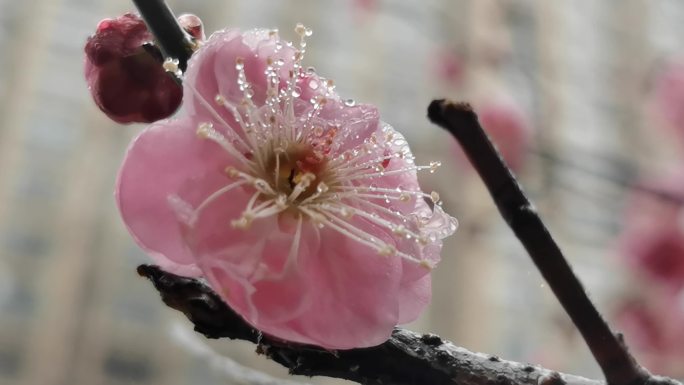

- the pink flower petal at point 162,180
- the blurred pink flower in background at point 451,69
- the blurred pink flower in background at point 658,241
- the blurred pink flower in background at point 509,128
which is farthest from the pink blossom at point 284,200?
the blurred pink flower in background at point 451,69

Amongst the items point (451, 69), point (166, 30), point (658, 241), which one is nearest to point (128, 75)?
point (166, 30)

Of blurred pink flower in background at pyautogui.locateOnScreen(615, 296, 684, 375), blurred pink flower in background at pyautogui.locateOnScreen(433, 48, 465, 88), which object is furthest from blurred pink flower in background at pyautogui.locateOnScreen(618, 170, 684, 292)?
blurred pink flower in background at pyautogui.locateOnScreen(433, 48, 465, 88)

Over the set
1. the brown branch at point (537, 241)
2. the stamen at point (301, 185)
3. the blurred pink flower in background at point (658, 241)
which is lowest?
the stamen at point (301, 185)

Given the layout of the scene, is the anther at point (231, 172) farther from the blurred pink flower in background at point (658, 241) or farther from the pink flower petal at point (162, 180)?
the blurred pink flower in background at point (658, 241)

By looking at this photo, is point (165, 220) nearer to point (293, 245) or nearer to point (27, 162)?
point (293, 245)

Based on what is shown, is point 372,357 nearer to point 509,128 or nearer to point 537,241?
point 537,241

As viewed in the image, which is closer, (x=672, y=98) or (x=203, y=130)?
(x=203, y=130)

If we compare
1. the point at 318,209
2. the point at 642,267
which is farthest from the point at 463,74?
the point at 318,209
